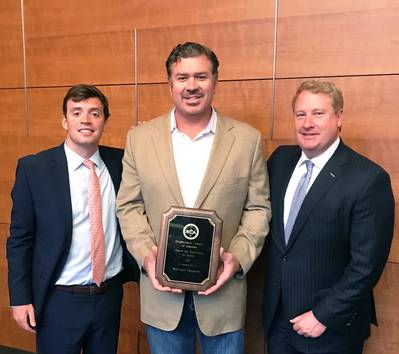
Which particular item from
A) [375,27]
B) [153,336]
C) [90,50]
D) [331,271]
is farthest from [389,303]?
[90,50]

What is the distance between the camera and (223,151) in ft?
5.55

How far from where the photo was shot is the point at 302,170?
1730 mm

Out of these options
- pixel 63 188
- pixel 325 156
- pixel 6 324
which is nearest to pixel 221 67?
pixel 325 156

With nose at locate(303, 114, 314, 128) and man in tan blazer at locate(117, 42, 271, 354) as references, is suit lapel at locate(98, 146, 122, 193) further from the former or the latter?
nose at locate(303, 114, 314, 128)

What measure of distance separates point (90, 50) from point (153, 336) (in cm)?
175

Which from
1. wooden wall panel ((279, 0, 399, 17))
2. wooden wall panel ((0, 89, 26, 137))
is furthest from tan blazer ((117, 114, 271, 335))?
wooden wall panel ((0, 89, 26, 137))

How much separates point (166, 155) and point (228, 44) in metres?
0.93

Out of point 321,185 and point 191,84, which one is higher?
point 191,84

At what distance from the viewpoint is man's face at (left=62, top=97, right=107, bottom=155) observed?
1.83 m

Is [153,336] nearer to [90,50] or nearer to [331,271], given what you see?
[331,271]

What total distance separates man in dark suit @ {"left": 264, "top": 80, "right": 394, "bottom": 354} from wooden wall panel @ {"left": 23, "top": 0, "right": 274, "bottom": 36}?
2.77 ft

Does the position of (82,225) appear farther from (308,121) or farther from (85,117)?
(308,121)

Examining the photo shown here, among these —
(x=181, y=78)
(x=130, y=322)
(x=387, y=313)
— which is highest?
(x=181, y=78)

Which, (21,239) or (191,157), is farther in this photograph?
(21,239)
